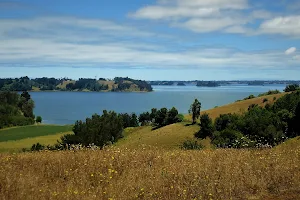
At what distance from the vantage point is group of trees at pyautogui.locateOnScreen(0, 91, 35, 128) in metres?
142

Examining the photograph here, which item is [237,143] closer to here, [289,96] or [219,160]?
[219,160]

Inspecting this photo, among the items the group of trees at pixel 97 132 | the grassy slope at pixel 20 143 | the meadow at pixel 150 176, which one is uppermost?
the meadow at pixel 150 176

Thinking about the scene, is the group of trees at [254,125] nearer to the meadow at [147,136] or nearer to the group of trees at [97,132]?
the meadow at [147,136]

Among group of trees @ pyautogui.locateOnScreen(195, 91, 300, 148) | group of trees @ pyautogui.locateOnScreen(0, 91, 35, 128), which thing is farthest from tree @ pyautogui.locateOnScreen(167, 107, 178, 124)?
group of trees @ pyautogui.locateOnScreen(0, 91, 35, 128)

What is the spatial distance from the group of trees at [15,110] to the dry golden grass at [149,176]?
136767mm

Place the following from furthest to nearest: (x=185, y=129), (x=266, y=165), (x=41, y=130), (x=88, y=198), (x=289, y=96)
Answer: (x=41, y=130) → (x=289, y=96) → (x=185, y=129) → (x=266, y=165) → (x=88, y=198)

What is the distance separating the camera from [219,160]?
1082 cm

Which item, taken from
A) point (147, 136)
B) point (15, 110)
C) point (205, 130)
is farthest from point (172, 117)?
point (15, 110)

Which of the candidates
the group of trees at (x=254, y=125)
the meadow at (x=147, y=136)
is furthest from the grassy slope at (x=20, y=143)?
the group of trees at (x=254, y=125)

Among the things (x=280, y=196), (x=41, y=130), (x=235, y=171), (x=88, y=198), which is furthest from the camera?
(x=41, y=130)

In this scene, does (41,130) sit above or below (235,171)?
below

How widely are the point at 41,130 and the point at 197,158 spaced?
108 metres

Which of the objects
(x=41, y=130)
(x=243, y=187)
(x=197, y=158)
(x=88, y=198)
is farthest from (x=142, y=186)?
(x=41, y=130)

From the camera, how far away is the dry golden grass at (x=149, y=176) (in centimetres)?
796
